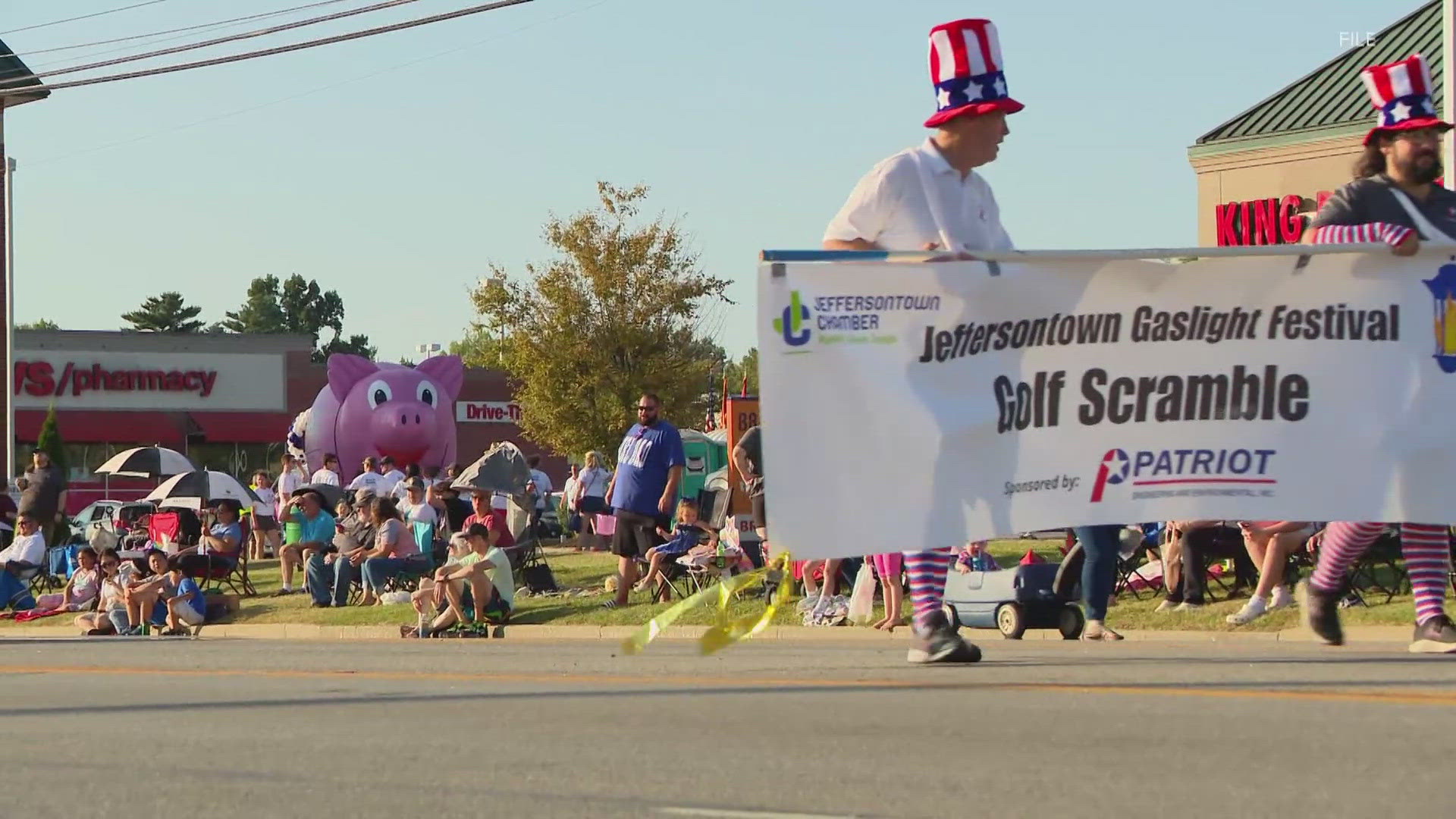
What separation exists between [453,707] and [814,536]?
1521 millimetres

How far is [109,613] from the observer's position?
2186 cm

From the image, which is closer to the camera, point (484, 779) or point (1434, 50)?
point (484, 779)

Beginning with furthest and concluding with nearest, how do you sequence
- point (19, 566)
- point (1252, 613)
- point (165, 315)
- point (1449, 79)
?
1. point (165, 315)
2. point (19, 566)
3. point (1449, 79)
4. point (1252, 613)

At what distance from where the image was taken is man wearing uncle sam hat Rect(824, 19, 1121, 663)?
305 inches

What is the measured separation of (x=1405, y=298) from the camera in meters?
7.97

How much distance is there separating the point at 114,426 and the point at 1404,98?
6498cm

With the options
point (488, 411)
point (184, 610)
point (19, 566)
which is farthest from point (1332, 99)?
point (488, 411)

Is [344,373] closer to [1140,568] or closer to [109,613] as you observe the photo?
[109,613]

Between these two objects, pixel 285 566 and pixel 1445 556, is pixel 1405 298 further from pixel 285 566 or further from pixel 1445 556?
pixel 285 566

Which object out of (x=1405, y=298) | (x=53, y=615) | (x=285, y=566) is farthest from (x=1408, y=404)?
(x=53, y=615)

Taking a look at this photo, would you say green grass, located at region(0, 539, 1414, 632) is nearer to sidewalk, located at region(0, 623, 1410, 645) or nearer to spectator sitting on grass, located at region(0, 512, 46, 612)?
sidewalk, located at region(0, 623, 1410, 645)

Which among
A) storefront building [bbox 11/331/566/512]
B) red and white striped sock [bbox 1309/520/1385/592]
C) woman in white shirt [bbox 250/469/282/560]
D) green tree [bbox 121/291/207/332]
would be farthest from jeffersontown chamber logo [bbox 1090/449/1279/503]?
green tree [bbox 121/291/207/332]

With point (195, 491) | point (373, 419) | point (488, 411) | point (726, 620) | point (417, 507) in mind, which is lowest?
point (726, 620)

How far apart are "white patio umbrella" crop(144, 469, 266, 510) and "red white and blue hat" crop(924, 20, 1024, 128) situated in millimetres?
22253
